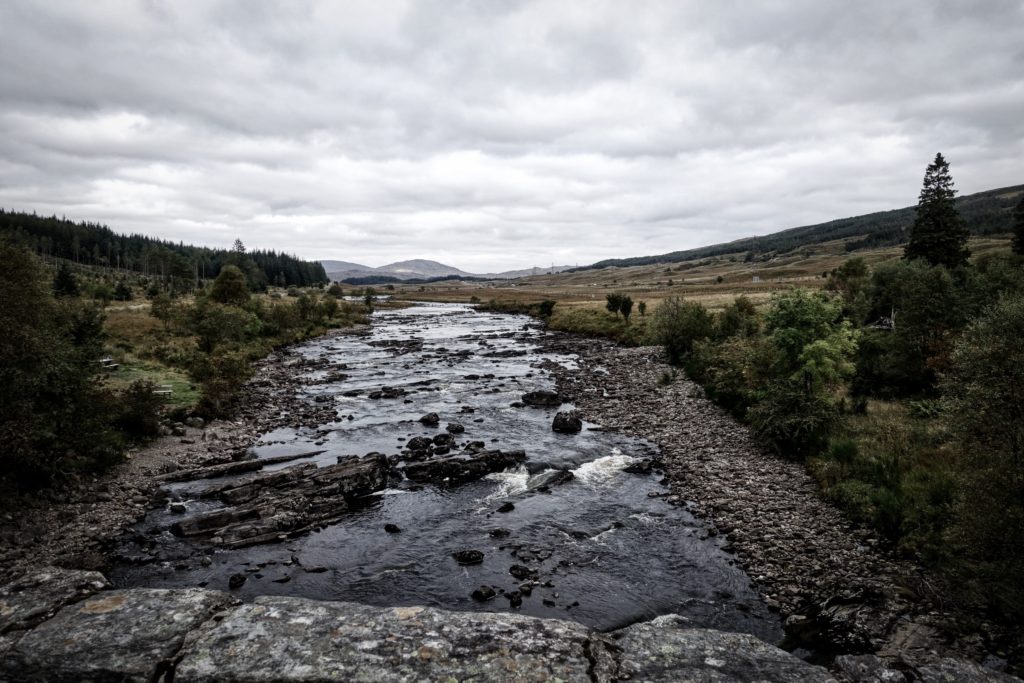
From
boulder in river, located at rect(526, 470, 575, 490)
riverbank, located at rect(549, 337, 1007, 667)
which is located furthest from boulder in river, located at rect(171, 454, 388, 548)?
riverbank, located at rect(549, 337, 1007, 667)

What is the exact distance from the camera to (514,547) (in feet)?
56.0

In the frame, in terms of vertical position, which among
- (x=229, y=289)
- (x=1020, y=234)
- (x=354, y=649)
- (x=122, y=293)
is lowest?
(x=354, y=649)

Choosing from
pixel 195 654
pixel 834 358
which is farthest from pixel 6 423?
pixel 834 358

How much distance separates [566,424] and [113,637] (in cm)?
2309

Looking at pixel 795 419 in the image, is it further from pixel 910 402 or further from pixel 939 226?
pixel 939 226

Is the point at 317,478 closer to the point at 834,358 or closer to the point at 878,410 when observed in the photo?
the point at 834,358

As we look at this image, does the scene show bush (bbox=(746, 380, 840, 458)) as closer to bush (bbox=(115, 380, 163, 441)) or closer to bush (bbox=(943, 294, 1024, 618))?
bush (bbox=(943, 294, 1024, 618))

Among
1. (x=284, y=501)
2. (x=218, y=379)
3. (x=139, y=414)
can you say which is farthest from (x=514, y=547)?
(x=218, y=379)

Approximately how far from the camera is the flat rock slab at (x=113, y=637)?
9195 millimetres

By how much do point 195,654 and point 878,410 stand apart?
30.8 meters

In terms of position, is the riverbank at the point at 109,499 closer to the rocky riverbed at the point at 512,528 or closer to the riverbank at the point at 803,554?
the rocky riverbed at the point at 512,528

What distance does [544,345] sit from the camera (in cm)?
6769

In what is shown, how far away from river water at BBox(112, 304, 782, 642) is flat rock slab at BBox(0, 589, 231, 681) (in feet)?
10.2

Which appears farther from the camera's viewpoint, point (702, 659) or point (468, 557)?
point (468, 557)
